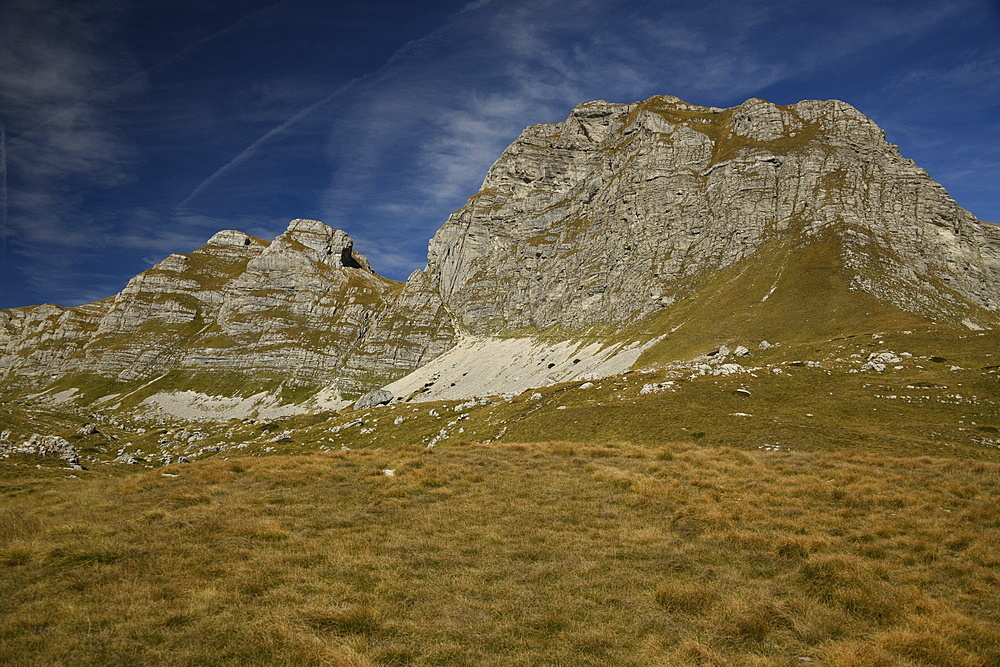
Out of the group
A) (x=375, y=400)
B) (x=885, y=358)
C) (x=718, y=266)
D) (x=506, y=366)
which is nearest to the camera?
(x=885, y=358)

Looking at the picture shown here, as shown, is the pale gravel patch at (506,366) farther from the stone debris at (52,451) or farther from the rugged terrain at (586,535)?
the stone debris at (52,451)

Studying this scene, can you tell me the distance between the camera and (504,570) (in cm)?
1208

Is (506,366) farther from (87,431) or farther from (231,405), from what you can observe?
(231,405)

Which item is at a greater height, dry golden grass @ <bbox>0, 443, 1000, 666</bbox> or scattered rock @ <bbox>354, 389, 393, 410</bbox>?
scattered rock @ <bbox>354, 389, 393, 410</bbox>

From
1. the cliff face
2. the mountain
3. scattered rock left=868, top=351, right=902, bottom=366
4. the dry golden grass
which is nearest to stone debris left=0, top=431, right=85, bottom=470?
the dry golden grass

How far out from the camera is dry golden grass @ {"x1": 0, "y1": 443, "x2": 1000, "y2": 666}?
8.48 meters

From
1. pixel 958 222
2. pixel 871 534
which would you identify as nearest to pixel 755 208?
pixel 958 222

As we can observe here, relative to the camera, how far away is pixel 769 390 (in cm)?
4550

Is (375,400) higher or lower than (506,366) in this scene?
lower

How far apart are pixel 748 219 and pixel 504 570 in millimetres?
154312

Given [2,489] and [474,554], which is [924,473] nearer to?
[474,554]

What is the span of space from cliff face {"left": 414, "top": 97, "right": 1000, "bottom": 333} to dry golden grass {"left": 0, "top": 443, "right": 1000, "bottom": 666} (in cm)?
10327

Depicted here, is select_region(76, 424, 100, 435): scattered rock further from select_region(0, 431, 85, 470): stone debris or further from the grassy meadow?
the grassy meadow

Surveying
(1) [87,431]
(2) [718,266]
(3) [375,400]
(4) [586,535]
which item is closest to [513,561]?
(4) [586,535]
